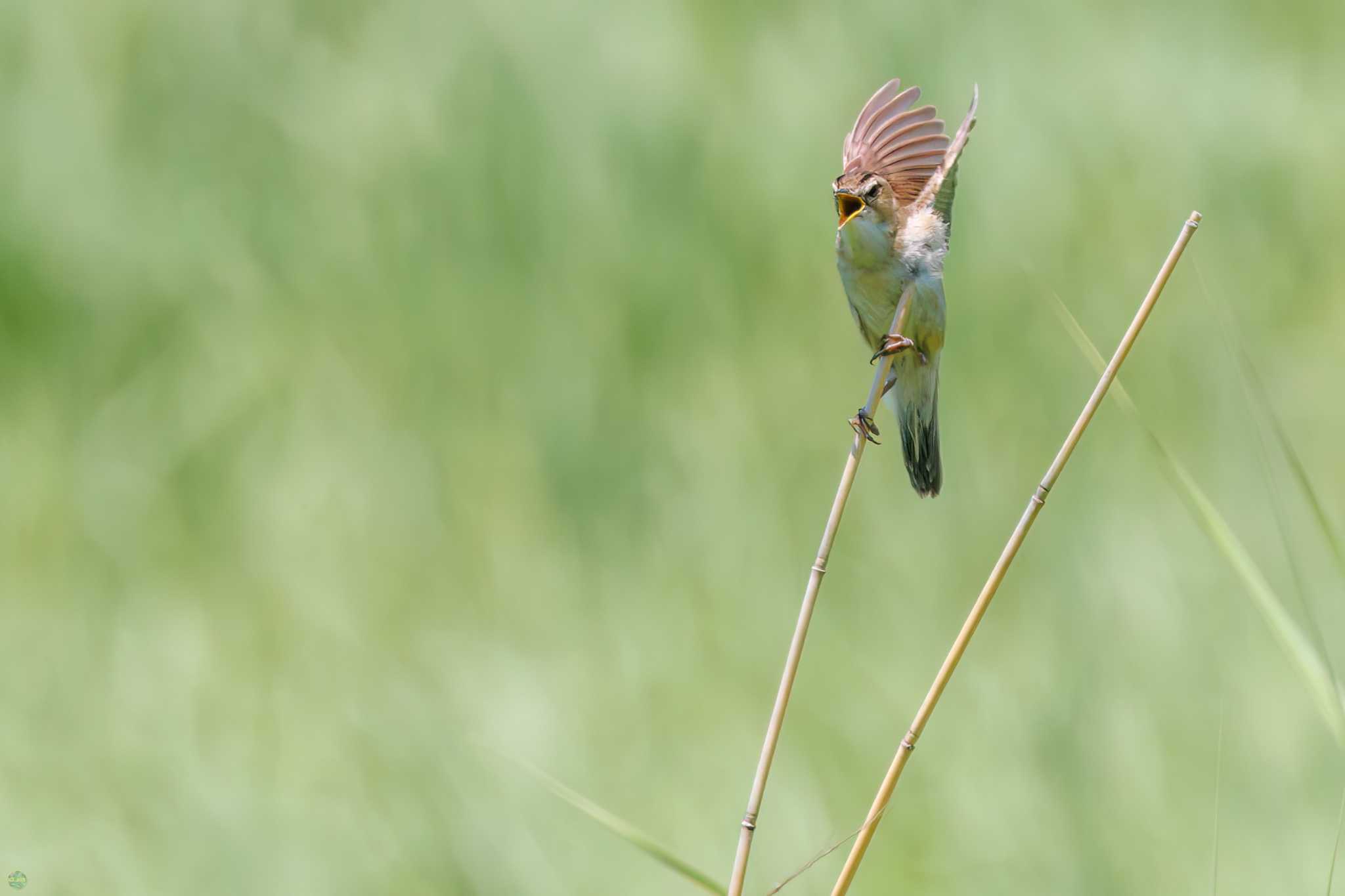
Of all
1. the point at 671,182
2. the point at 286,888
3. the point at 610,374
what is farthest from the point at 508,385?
the point at 286,888

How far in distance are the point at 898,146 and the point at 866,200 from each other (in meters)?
0.10

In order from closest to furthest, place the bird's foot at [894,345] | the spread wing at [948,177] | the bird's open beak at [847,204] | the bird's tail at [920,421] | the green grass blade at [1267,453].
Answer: the green grass blade at [1267,453] → the spread wing at [948,177] → the bird's foot at [894,345] → the bird's open beak at [847,204] → the bird's tail at [920,421]

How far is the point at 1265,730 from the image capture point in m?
2.47

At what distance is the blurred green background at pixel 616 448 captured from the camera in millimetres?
2410

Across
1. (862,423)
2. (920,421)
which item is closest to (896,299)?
(920,421)

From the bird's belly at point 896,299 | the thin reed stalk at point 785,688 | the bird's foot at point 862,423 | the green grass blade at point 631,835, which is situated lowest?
the green grass blade at point 631,835

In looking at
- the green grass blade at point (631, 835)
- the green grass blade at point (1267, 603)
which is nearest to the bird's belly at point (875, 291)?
the green grass blade at point (1267, 603)

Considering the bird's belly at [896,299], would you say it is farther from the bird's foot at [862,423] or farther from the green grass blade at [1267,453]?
the green grass blade at [1267,453]

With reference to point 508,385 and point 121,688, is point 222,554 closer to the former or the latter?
point 121,688

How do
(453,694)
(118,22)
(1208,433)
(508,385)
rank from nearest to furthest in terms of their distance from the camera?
(453,694), (1208,433), (508,385), (118,22)

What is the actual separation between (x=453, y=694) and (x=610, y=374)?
2.96 ft

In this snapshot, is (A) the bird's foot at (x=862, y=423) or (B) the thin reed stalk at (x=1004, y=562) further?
(A) the bird's foot at (x=862, y=423)

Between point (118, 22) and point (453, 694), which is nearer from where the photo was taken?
point (453, 694)

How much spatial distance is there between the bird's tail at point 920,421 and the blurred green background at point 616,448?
25.7 inches
